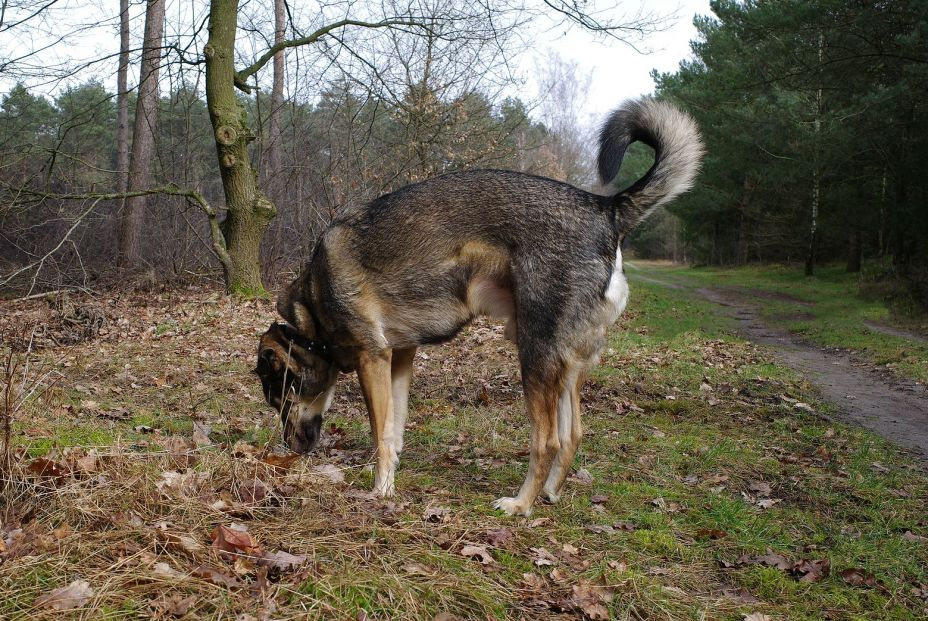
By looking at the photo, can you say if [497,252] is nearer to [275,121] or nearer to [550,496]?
[550,496]

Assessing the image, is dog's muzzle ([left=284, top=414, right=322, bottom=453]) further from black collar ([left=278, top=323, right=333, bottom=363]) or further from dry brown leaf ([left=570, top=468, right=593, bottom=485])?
dry brown leaf ([left=570, top=468, right=593, bottom=485])

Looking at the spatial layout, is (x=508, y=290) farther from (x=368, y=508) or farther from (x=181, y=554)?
(x=181, y=554)

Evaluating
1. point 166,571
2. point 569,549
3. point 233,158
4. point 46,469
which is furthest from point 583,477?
point 233,158

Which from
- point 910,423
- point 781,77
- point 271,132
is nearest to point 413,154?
point 271,132

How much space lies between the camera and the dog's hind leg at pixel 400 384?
16.1ft

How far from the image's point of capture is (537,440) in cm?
415

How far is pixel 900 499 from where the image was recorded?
184 inches

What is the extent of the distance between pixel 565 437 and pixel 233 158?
9833 mm

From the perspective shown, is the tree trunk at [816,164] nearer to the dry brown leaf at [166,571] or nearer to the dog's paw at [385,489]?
the dog's paw at [385,489]

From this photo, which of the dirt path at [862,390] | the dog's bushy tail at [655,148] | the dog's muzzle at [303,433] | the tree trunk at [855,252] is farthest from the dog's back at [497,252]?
the tree trunk at [855,252]

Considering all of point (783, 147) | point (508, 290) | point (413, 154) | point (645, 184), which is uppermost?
point (783, 147)

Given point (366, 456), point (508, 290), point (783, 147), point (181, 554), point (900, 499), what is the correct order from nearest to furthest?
1. point (181, 554)
2. point (508, 290)
3. point (900, 499)
4. point (366, 456)
5. point (783, 147)

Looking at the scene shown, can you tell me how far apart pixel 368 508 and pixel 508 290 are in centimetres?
150

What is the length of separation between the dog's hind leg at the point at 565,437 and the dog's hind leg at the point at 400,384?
1.10m
